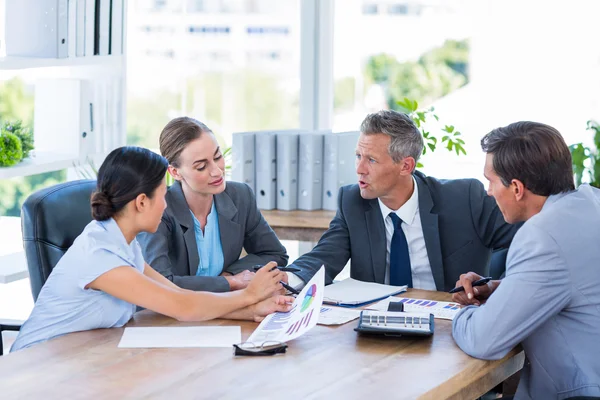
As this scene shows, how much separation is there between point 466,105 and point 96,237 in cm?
261

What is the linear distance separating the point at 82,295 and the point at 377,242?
1.11 meters

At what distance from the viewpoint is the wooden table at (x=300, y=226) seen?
3.78m

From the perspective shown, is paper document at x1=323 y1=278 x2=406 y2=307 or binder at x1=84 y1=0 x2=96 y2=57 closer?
paper document at x1=323 y1=278 x2=406 y2=307

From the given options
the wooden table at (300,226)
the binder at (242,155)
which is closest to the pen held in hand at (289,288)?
the wooden table at (300,226)

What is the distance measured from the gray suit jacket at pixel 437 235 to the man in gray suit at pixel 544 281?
2.50 feet

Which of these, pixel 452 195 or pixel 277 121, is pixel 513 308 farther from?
pixel 277 121

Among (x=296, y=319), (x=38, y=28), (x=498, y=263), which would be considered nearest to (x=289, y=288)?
(x=296, y=319)

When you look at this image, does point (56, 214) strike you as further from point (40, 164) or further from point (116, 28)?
point (116, 28)

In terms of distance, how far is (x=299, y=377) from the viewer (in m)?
1.92

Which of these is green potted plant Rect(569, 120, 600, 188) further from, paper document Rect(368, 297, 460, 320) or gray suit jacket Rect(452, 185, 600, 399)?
gray suit jacket Rect(452, 185, 600, 399)

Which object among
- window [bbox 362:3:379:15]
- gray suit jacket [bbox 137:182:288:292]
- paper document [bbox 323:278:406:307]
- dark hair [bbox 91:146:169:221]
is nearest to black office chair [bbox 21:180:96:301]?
gray suit jacket [bbox 137:182:288:292]

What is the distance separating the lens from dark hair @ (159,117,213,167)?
291 cm

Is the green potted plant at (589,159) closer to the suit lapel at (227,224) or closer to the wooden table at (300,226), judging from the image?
the wooden table at (300,226)

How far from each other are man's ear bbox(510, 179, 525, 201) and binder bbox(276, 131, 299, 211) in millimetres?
1893
